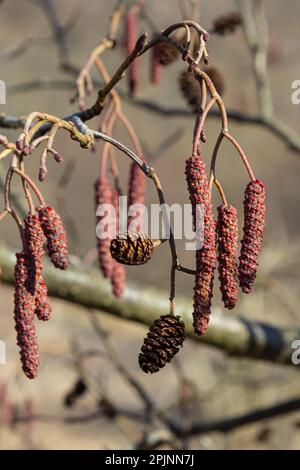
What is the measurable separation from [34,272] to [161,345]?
19cm

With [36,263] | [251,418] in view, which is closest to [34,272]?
[36,263]

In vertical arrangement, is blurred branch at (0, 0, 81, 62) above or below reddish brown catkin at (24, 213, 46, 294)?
above

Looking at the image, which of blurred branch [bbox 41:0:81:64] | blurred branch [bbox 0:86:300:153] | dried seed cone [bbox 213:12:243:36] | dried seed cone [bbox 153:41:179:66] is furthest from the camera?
blurred branch [bbox 41:0:81:64]

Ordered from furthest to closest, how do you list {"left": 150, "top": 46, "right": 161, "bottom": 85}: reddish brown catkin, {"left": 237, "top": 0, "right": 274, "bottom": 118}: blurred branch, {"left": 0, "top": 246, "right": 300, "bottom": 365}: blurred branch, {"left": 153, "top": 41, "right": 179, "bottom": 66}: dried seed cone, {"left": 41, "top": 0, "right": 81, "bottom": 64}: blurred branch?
{"left": 41, "top": 0, "right": 81, "bottom": 64}: blurred branch → {"left": 237, "top": 0, "right": 274, "bottom": 118}: blurred branch → {"left": 0, "top": 246, "right": 300, "bottom": 365}: blurred branch → {"left": 150, "top": 46, "right": 161, "bottom": 85}: reddish brown catkin → {"left": 153, "top": 41, "right": 179, "bottom": 66}: dried seed cone

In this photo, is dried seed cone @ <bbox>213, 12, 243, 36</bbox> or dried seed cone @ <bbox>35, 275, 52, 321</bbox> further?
dried seed cone @ <bbox>213, 12, 243, 36</bbox>

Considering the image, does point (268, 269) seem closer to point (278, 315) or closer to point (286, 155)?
point (278, 315)

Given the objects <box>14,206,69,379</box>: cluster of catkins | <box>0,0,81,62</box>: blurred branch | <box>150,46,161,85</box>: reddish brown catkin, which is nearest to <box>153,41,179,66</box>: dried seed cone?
<box>150,46,161,85</box>: reddish brown catkin

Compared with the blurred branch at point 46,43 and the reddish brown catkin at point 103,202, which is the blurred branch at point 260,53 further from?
the reddish brown catkin at point 103,202

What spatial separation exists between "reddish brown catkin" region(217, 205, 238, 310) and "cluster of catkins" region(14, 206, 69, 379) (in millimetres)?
202

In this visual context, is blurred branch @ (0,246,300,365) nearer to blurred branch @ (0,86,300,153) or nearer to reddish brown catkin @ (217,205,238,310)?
blurred branch @ (0,86,300,153)

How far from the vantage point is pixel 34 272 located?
105cm

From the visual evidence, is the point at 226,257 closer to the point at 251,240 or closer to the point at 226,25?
the point at 251,240

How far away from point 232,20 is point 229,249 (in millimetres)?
1144

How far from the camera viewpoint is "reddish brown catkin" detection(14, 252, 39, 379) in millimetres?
1050
